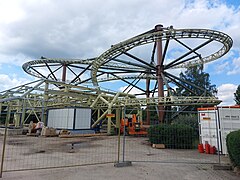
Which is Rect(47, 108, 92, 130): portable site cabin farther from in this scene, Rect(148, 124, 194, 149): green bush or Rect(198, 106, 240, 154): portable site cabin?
Rect(198, 106, 240, 154): portable site cabin

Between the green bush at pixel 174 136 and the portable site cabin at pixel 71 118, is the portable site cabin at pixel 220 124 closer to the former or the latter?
the green bush at pixel 174 136

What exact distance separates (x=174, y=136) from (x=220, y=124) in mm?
2759

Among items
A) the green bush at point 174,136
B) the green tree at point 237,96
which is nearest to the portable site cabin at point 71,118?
the green bush at point 174,136

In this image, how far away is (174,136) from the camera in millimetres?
10789

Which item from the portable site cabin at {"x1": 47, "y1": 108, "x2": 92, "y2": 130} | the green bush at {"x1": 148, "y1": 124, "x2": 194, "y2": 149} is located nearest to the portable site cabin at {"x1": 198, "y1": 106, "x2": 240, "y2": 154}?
the green bush at {"x1": 148, "y1": 124, "x2": 194, "y2": 149}

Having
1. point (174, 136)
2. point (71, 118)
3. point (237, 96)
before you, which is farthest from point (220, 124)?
point (237, 96)

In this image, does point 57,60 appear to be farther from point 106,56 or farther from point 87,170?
point 87,170

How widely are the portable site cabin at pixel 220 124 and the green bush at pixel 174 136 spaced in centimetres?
112

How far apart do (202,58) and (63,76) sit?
2724cm

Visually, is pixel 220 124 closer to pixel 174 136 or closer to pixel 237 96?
pixel 174 136

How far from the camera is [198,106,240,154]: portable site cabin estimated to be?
8719 millimetres

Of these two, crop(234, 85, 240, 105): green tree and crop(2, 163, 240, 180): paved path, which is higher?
crop(234, 85, 240, 105): green tree

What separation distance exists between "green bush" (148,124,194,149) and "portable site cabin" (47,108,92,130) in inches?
397

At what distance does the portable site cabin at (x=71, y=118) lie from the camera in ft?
61.6
